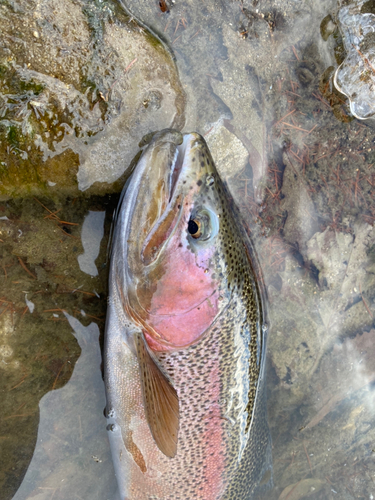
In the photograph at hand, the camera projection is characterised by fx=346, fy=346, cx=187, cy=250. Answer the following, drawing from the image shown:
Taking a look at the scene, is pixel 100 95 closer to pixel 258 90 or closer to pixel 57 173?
pixel 57 173

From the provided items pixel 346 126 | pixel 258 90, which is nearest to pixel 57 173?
pixel 258 90

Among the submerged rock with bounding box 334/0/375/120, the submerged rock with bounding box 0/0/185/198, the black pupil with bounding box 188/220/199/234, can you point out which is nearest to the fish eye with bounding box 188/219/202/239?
the black pupil with bounding box 188/220/199/234

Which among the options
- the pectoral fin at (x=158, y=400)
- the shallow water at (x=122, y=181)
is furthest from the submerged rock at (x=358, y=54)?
the pectoral fin at (x=158, y=400)

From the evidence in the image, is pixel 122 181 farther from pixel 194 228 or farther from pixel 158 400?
pixel 158 400

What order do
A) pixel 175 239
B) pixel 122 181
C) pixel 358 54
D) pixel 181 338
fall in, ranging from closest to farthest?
pixel 175 239 → pixel 181 338 → pixel 122 181 → pixel 358 54

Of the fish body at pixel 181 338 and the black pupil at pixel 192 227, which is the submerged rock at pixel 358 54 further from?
the black pupil at pixel 192 227

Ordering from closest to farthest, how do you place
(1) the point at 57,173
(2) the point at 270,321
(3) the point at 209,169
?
(3) the point at 209,169 → (1) the point at 57,173 → (2) the point at 270,321

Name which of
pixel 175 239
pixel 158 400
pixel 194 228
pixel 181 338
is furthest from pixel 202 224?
pixel 158 400
